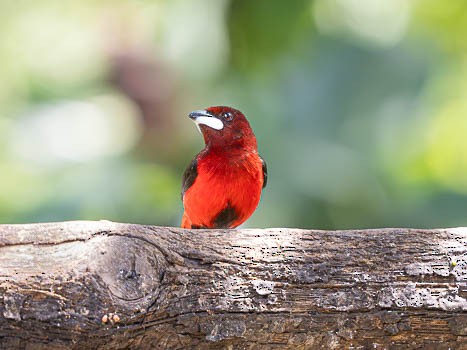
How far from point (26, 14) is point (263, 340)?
8.97 m

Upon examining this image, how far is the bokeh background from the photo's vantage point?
6488 mm

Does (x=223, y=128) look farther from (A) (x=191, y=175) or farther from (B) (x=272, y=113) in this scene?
(B) (x=272, y=113)

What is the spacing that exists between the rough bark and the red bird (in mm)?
1323

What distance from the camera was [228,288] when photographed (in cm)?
229

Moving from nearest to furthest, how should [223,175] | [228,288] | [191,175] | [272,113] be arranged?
[228,288] → [223,175] → [191,175] → [272,113]

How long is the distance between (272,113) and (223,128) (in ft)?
10.4

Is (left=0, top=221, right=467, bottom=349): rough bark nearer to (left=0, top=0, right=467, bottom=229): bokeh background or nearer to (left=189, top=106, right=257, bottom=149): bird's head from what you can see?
(left=189, top=106, right=257, bottom=149): bird's head

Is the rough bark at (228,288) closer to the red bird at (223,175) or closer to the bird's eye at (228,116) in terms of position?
the red bird at (223,175)

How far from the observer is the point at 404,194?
7.00 meters

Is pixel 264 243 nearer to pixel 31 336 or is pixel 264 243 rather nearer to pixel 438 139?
pixel 31 336

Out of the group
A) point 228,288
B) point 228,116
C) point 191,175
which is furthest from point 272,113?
point 228,288

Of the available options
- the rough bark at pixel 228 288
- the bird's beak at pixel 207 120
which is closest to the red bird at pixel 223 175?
the bird's beak at pixel 207 120

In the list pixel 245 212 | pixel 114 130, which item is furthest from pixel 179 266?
pixel 114 130

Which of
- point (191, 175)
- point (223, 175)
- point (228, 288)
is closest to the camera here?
point (228, 288)
